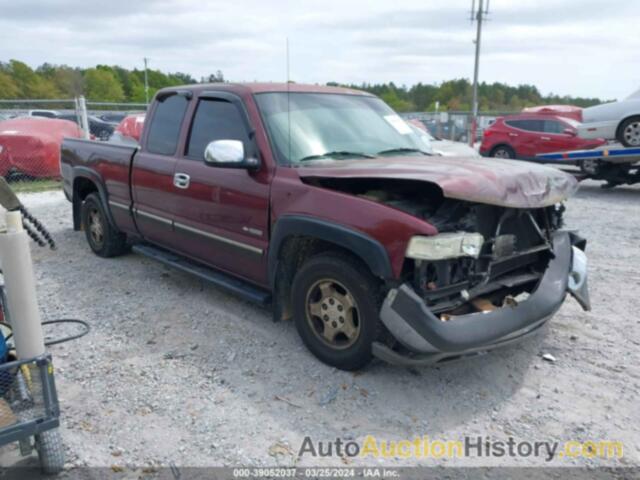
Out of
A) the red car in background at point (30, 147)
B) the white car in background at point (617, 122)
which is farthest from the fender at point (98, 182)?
the white car in background at point (617, 122)

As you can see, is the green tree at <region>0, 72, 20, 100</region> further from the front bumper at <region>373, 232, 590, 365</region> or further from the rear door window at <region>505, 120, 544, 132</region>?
the front bumper at <region>373, 232, 590, 365</region>

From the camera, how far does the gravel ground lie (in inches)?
119

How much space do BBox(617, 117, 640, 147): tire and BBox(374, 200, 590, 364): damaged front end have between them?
28.3 ft

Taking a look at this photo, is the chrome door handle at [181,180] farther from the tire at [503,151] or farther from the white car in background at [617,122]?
the tire at [503,151]

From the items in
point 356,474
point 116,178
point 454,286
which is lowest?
point 356,474

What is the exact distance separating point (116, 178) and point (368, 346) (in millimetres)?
3634

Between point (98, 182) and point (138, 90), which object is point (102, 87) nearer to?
point (138, 90)

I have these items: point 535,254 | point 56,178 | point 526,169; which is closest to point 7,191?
point 526,169

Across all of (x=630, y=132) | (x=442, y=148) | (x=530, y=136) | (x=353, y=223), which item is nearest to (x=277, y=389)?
(x=353, y=223)

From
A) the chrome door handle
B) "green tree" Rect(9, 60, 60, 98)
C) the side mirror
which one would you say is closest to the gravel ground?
the chrome door handle

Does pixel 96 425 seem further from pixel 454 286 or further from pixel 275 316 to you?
pixel 454 286

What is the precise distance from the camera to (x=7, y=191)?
251 cm

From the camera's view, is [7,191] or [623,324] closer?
[7,191]

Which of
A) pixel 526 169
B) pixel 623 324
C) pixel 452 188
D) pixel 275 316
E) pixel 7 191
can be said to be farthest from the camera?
pixel 623 324
